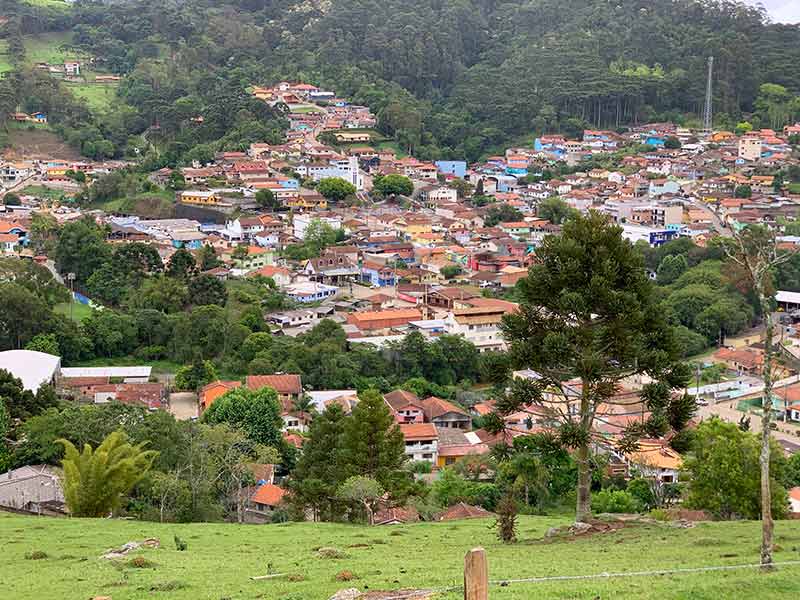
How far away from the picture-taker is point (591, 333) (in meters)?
10.9

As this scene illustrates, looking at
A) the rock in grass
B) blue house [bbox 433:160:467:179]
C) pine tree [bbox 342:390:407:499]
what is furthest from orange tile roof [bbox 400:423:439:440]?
blue house [bbox 433:160:467:179]

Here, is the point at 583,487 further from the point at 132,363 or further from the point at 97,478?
the point at 132,363

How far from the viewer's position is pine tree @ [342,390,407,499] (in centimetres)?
1486

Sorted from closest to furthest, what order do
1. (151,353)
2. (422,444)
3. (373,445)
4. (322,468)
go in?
(373,445)
(322,468)
(422,444)
(151,353)

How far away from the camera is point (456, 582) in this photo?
769cm

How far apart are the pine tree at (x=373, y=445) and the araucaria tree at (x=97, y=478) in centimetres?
296

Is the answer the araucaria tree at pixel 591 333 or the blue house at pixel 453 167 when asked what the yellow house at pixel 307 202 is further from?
the araucaria tree at pixel 591 333

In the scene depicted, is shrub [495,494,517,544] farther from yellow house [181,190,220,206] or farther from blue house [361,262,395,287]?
yellow house [181,190,220,206]

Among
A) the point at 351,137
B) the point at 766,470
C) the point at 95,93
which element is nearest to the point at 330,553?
the point at 766,470

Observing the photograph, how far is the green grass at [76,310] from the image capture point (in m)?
33.1

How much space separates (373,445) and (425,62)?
60543 mm

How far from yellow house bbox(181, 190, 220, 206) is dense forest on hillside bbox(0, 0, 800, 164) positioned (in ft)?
27.0

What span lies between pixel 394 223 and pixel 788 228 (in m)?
15.9

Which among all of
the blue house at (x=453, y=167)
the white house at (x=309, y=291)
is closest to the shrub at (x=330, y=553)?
the white house at (x=309, y=291)
